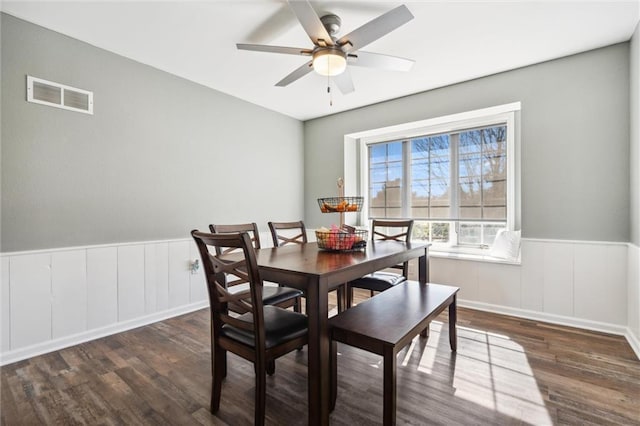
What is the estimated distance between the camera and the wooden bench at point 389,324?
53.3 inches

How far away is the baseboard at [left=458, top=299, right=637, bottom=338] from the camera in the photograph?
8.39 ft

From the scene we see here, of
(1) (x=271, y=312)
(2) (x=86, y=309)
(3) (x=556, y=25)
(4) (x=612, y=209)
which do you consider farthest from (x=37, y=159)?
(4) (x=612, y=209)

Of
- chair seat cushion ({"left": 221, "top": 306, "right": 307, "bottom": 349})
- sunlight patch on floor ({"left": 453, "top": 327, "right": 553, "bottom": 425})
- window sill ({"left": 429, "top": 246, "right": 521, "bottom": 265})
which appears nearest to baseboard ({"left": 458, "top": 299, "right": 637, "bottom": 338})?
window sill ({"left": 429, "top": 246, "right": 521, "bottom": 265})

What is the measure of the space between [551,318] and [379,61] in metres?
2.82

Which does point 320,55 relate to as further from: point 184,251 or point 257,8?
point 184,251

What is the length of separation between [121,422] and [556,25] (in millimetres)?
3879

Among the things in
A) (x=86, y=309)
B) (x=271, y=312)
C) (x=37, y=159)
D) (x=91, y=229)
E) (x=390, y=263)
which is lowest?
(x=86, y=309)

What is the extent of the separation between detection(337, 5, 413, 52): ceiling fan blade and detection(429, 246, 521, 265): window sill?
248 cm

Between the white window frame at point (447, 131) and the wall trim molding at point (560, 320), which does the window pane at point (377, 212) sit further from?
the wall trim molding at point (560, 320)

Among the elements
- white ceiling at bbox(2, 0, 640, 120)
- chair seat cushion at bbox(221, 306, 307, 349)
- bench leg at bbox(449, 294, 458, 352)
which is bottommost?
bench leg at bbox(449, 294, 458, 352)

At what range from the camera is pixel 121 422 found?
1534 millimetres

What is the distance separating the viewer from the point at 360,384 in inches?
72.7

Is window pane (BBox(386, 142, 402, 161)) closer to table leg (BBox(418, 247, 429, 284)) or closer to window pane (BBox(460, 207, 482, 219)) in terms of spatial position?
window pane (BBox(460, 207, 482, 219))

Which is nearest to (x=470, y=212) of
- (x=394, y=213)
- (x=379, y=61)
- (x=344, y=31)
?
(x=394, y=213)
